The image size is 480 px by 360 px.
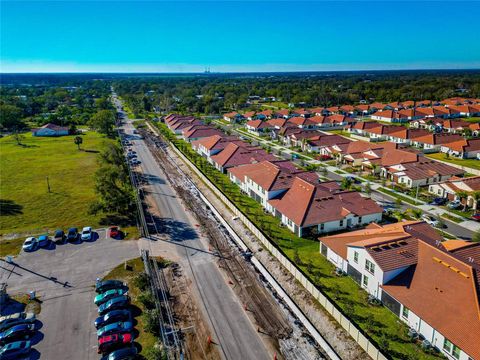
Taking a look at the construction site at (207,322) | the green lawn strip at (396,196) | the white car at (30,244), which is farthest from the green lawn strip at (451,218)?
the white car at (30,244)

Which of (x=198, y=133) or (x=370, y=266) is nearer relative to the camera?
(x=370, y=266)

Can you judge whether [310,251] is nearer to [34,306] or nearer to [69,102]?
[34,306]

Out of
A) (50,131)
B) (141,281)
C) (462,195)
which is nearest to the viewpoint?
(141,281)

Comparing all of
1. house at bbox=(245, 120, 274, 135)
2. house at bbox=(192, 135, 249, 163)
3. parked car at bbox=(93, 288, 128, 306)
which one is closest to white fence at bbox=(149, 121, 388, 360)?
parked car at bbox=(93, 288, 128, 306)

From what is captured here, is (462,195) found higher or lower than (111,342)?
higher

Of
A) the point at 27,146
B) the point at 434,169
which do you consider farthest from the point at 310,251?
the point at 27,146

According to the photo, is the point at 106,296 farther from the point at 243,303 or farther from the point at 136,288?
the point at 243,303

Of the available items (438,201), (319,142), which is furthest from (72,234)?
(319,142)
